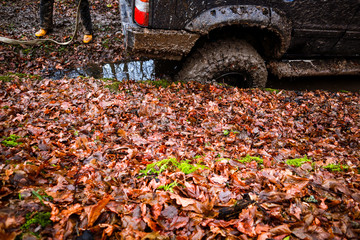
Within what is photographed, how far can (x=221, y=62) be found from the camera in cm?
333

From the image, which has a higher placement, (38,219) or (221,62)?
(221,62)

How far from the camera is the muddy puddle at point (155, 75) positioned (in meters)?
4.07

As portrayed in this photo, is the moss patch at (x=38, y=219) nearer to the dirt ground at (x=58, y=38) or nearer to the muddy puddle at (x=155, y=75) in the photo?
the muddy puddle at (x=155, y=75)

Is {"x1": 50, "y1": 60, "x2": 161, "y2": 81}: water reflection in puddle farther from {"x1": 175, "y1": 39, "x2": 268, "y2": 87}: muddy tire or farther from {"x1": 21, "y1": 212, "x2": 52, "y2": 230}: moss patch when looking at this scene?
{"x1": 21, "y1": 212, "x2": 52, "y2": 230}: moss patch

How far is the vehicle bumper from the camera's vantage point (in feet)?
9.00

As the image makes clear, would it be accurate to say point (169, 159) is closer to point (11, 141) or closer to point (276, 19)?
point (11, 141)

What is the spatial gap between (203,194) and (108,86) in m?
2.68

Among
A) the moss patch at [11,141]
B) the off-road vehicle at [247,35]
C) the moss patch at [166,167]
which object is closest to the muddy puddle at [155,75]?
the off-road vehicle at [247,35]

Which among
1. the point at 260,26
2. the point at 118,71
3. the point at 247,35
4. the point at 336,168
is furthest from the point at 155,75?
the point at 336,168

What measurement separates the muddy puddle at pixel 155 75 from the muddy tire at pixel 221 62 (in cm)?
84

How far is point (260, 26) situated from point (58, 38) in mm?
4377

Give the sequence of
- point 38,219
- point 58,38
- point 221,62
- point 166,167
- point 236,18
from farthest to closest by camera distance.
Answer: point 58,38 < point 221,62 < point 236,18 < point 166,167 < point 38,219

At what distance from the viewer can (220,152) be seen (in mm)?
2221

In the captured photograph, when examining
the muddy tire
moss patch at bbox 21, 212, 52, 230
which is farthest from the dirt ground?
moss patch at bbox 21, 212, 52, 230
